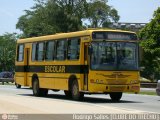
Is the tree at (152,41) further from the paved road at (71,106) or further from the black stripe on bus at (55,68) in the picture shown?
the paved road at (71,106)

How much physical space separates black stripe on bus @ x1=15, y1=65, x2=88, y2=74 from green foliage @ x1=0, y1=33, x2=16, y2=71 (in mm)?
82132

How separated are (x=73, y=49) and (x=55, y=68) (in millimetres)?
2457

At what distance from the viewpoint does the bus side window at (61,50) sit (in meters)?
27.8

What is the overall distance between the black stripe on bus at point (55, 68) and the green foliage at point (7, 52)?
82.1 meters

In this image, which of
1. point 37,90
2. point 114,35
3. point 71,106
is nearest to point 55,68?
point 37,90

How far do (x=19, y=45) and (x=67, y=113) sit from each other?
1744cm

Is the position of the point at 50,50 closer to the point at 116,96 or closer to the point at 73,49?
the point at 73,49

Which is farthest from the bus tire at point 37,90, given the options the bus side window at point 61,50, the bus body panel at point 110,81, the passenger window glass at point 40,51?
the bus body panel at point 110,81

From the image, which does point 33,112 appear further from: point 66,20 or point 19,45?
point 66,20

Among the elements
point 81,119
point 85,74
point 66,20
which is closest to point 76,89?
point 85,74

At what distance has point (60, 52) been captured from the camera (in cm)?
2828

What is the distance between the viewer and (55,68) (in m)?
28.8

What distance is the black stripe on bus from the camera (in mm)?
25734

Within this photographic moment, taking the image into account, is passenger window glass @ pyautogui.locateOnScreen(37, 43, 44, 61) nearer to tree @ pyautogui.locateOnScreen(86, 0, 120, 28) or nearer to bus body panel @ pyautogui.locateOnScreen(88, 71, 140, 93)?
bus body panel @ pyautogui.locateOnScreen(88, 71, 140, 93)
